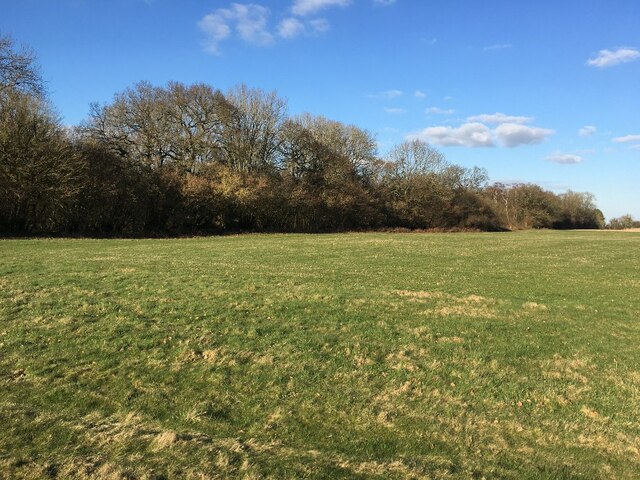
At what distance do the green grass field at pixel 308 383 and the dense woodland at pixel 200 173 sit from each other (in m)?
30.4

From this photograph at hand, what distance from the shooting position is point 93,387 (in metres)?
6.51

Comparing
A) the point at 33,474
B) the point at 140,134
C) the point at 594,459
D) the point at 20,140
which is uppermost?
the point at 140,134

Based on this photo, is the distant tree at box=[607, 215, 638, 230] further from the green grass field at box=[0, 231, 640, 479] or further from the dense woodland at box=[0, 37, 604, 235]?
the green grass field at box=[0, 231, 640, 479]

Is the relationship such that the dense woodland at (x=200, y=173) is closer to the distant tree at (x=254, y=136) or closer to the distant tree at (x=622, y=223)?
the distant tree at (x=254, y=136)

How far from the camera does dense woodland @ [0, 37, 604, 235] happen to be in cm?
3891

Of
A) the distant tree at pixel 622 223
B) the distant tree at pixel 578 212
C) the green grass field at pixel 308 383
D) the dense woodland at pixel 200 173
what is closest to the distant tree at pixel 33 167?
the dense woodland at pixel 200 173

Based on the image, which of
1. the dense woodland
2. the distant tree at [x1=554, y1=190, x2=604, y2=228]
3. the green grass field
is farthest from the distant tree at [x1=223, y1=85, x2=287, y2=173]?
the distant tree at [x1=554, y1=190, x2=604, y2=228]

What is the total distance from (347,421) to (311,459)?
4.03ft

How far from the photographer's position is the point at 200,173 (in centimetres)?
5475

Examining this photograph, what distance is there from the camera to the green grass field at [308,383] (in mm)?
4824

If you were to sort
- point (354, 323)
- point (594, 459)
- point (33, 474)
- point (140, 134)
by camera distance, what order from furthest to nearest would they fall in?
point (140, 134)
point (354, 323)
point (594, 459)
point (33, 474)

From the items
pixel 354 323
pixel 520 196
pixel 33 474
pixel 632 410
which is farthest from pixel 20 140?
pixel 520 196

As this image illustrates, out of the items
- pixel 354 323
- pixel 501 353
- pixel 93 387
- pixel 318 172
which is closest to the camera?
pixel 93 387

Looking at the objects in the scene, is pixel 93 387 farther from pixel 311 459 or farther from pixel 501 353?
pixel 501 353
